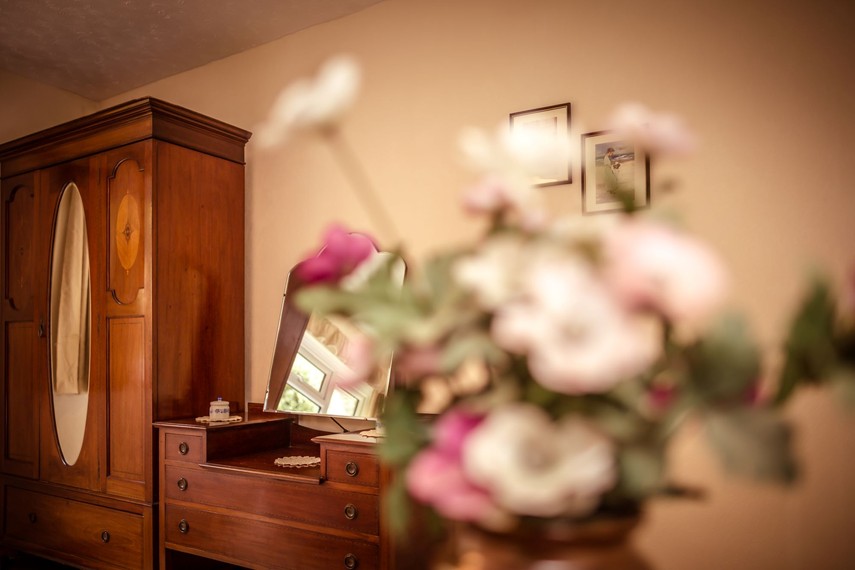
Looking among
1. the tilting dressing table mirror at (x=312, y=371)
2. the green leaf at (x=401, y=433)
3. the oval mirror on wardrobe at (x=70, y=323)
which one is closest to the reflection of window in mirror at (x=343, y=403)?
the tilting dressing table mirror at (x=312, y=371)

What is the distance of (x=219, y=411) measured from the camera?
9.09 ft

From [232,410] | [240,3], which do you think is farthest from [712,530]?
[240,3]

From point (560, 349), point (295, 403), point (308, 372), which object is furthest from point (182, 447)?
point (560, 349)

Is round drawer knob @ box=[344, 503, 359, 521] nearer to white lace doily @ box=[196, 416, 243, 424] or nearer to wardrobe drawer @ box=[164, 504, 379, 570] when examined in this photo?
wardrobe drawer @ box=[164, 504, 379, 570]

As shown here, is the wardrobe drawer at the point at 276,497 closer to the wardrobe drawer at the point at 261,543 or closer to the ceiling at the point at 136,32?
the wardrobe drawer at the point at 261,543

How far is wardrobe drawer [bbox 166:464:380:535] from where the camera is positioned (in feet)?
7.15

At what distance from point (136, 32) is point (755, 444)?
11.4 feet

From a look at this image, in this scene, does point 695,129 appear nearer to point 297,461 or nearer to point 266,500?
point 297,461

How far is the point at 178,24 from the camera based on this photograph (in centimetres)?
308

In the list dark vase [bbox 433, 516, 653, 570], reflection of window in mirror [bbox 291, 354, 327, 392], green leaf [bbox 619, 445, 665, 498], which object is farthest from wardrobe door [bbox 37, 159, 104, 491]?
green leaf [bbox 619, 445, 665, 498]

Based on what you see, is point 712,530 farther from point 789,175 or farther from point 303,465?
point 303,465

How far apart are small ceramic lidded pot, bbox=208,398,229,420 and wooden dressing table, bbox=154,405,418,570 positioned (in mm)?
101

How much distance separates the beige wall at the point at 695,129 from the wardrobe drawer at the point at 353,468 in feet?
3.03

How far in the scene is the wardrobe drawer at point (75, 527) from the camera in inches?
111
